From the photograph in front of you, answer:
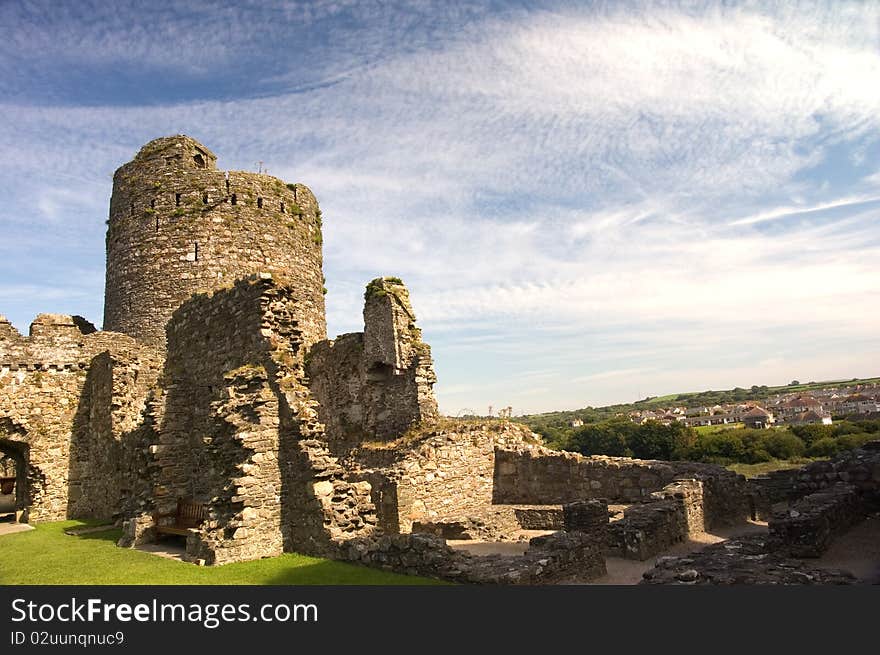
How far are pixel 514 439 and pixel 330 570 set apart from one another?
11.2m

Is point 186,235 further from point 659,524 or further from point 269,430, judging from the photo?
point 659,524

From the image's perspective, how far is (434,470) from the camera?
52.6ft

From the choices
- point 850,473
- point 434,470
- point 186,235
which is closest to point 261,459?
point 434,470

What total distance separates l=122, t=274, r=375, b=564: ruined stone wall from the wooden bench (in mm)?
157

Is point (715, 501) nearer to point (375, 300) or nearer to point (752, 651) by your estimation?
point (752, 651)

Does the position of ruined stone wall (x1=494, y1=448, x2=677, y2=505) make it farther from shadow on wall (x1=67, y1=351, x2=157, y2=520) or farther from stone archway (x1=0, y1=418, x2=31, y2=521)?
stone archway (x1=0, y1=418, x2=31, y2=521)

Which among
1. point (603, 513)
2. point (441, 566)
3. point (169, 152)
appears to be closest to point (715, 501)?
point (603, 513)

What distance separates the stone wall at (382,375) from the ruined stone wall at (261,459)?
5.89m

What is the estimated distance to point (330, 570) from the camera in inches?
349

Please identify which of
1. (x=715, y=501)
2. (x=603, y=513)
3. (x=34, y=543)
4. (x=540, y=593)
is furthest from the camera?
(x=715, y=501)

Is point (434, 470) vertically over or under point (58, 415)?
under

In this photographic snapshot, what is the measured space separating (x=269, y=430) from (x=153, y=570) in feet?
9.64

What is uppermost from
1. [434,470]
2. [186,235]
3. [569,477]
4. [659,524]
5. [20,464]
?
[186,235]

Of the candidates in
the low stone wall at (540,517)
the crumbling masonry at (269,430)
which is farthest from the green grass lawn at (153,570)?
the low stone wall at (540,517)
